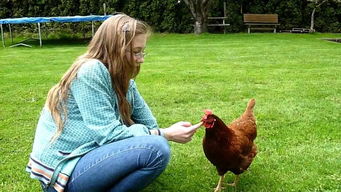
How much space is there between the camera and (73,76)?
2.55 meters

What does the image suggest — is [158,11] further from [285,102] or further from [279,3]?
[285,102]

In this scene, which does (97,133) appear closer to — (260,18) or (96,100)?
(96,100)

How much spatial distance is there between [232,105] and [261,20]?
15.6 metres

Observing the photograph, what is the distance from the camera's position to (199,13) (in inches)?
795

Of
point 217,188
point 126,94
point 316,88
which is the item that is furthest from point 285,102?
point 126,94

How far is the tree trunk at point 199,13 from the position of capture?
19922 mm

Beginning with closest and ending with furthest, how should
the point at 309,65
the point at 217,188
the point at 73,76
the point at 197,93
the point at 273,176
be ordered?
the point at 73,76, the point at 217,188, the point at 273,176, the point at 197,93, the point at 309,65

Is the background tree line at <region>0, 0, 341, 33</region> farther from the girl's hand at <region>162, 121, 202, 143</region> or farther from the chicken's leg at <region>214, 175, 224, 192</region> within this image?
the girl's hand at <region>162, 121, 202, 143</region>

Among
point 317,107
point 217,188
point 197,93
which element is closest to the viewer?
point 217,188

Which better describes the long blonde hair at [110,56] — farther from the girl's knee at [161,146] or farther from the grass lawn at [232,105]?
the grass lawn at [232,105]

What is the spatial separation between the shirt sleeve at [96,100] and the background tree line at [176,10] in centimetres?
1872

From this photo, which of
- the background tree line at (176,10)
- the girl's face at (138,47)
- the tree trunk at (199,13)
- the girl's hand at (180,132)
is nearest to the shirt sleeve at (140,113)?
the girl's hand at (180,132)

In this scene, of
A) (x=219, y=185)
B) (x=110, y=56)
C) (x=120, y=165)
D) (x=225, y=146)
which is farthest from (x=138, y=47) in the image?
(x=219, y=185)

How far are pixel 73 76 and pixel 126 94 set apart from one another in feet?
1.51
